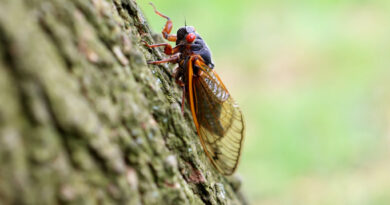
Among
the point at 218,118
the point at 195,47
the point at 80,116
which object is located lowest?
the point at 218,118

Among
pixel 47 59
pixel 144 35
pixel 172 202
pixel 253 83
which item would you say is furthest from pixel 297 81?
pixel 47 59

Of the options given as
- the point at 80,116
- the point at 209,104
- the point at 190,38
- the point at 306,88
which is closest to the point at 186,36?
the point at 190,38

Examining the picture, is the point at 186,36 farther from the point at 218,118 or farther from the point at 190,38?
the point at 218,118

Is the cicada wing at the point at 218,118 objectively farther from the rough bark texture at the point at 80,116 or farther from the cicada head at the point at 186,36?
the rough bark texture at the point at 80,116

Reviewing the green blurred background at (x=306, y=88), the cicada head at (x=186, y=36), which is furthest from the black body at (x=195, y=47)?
the green blurred background at (x=306, y=88)

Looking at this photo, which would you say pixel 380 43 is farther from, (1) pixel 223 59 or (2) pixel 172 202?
(2) pixel 172 202

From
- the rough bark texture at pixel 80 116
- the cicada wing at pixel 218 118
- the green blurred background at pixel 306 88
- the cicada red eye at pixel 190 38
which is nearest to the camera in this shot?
the rough bark texture at pixel 80 116
